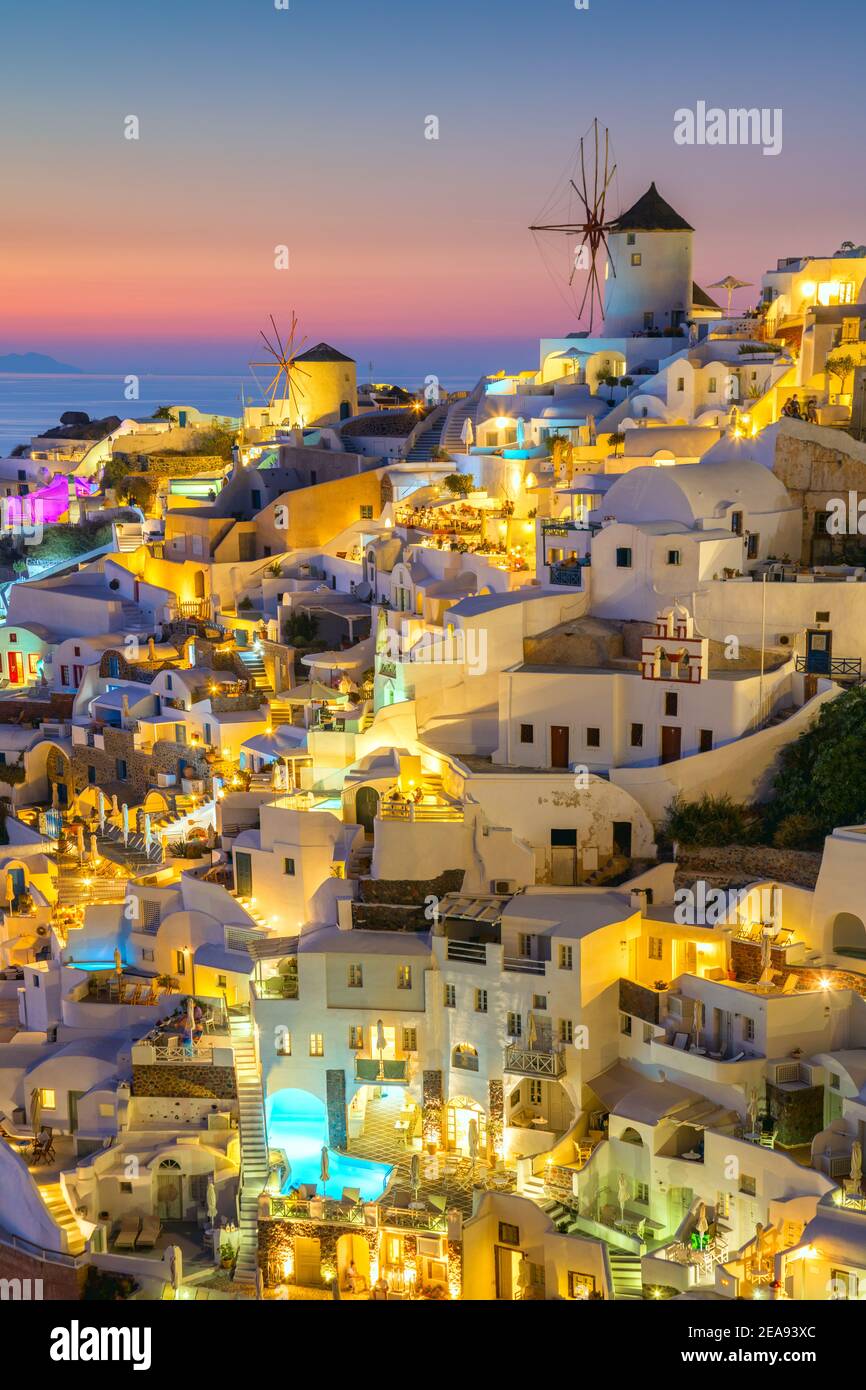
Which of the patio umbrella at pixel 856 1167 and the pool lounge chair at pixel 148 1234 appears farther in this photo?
the pool lounge chair at pixel 148 1234

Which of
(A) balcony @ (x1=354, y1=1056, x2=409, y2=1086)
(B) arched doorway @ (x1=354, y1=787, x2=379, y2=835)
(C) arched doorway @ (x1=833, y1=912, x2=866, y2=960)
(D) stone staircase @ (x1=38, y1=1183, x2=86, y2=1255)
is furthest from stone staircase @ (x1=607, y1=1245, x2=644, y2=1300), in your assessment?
(B) arched doorway @ (x1=354, y1=787, x2=379, y2=835)

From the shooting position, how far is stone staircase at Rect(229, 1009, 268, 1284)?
52.3 ft

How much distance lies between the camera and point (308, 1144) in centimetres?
1717

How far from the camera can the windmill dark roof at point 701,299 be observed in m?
35.2

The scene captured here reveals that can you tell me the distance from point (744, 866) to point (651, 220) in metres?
19.2

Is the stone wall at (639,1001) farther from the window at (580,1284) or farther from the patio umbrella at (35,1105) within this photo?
the patio umbrella at (35,1105)

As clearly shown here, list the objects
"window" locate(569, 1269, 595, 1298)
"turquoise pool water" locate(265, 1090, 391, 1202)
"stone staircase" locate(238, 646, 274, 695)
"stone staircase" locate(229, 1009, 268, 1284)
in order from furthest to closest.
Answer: "stone staircase" locate(238, 646, 274, 695), "turquoise pool water" locate(265, 1090, 391, 1202), "stone staircase" locate(229, 1009, 268, 1284), "window" locate(569, 1269, 595, 1298)

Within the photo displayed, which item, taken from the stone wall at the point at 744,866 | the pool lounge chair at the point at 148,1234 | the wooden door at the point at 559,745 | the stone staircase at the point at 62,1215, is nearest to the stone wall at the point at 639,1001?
the stone wall at the point at 744,866

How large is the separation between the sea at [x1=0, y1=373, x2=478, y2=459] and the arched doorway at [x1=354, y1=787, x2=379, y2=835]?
933 inches

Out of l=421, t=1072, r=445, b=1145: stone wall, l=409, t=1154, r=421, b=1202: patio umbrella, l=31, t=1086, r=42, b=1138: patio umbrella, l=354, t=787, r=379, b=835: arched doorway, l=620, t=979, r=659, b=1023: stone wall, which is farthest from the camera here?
l=354, t=787, r=379, b=835: arched doorway

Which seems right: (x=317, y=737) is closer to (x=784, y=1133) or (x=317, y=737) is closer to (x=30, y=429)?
(x=784, y=1133)

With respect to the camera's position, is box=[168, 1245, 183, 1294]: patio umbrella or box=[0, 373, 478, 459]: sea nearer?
box=[168, 1245, 183, 1294]: patio umbrella

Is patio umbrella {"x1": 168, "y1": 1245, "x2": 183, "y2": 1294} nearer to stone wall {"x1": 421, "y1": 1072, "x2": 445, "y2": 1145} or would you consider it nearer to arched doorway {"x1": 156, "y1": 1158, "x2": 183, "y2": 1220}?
arched doorway {"x1": 156, "y1": 1158, "x2": 183, "y2": 1220}

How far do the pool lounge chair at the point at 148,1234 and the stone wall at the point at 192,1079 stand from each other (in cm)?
145
